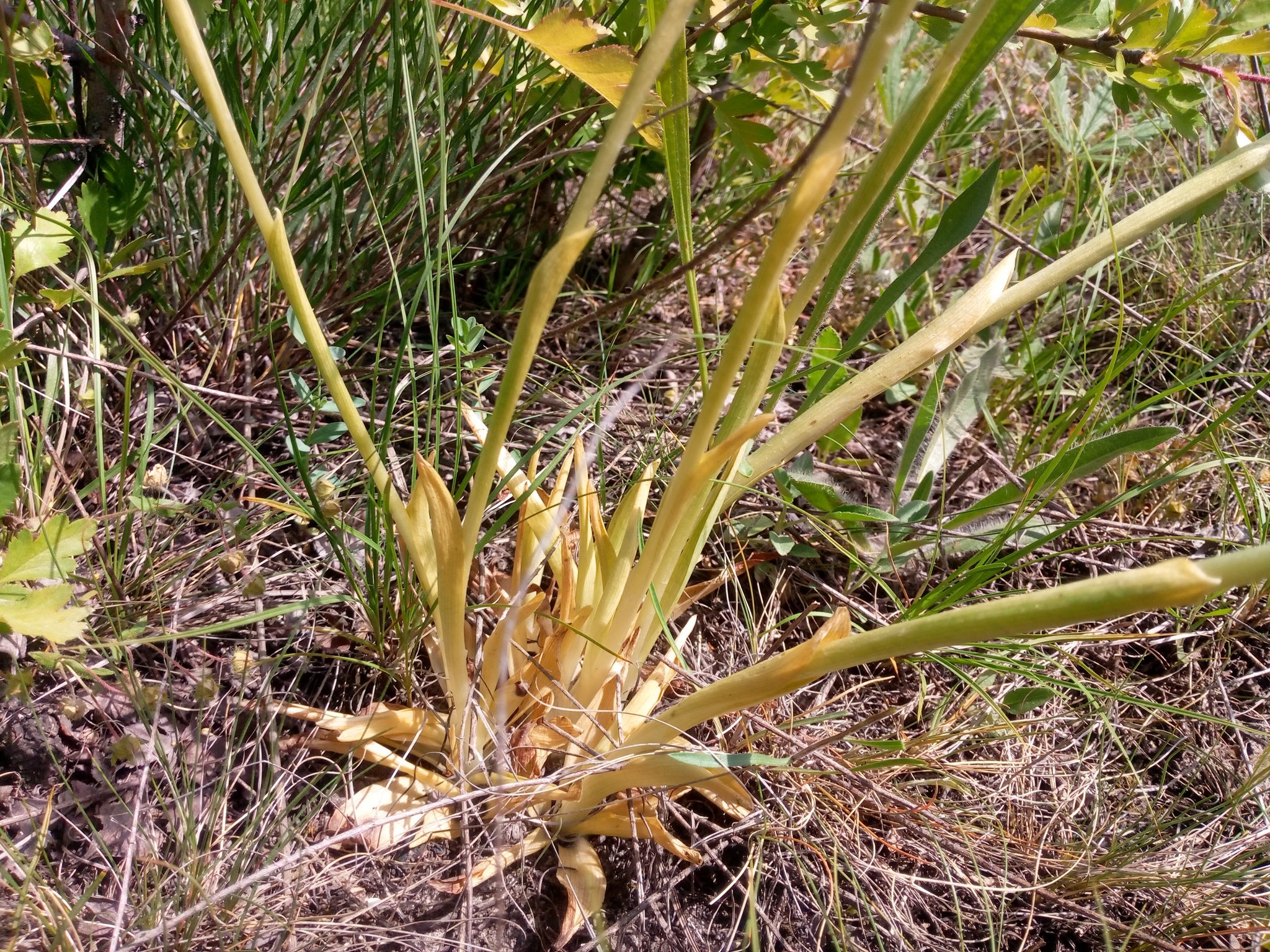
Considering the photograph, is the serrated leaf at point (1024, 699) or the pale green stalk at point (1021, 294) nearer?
the pale green stalk at point (1021, 294)

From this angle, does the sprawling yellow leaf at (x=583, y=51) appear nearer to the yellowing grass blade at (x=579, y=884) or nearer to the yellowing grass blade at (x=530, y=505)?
the yellowing grass blade at (x=530, y=505)

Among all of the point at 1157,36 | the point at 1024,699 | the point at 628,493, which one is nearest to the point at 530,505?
the point at 628,493

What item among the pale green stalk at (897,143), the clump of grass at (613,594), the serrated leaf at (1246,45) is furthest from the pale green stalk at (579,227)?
the serrated leaf at (1246,45)

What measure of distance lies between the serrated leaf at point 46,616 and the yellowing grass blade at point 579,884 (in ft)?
1.59

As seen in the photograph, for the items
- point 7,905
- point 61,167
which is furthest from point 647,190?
point 7,905

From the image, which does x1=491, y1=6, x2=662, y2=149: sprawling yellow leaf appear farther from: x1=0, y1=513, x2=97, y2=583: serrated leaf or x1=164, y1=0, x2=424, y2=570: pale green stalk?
x1=0, y1=513, x2=97, y2=583: serrated leaf

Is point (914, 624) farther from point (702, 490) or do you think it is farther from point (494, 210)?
point (494, 210)

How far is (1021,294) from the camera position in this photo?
742 millimetres

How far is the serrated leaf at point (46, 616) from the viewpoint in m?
0.68

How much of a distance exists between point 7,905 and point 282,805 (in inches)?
8.4

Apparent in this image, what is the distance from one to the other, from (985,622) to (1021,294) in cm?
37

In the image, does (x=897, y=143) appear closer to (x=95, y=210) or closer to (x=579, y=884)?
(x=579, y=884)

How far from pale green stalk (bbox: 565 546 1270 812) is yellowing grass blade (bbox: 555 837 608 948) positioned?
164 mm

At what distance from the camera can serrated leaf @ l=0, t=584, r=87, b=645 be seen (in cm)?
68
